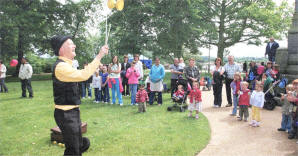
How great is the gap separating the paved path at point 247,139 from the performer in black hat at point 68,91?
2.91 m

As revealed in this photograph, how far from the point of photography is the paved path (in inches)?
197

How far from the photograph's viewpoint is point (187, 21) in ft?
70.4

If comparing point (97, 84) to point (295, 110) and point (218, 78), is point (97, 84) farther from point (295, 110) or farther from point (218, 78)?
point (295, 110)

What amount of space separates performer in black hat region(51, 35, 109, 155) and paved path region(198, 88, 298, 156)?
9.54 ft

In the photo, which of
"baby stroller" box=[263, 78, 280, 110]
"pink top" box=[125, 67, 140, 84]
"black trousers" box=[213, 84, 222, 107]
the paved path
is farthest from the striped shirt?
"pink top" box=[125, 67, 140, 84]

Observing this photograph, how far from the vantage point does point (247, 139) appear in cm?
575

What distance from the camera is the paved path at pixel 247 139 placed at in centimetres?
500

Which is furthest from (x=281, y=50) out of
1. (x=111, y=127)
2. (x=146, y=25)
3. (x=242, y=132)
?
(x=146, y=25)

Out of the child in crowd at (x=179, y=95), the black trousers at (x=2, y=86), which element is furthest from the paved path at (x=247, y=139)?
the black trousers at (x=2, y=86)

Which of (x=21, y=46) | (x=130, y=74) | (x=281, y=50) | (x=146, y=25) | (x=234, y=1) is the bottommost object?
(x=130, y=74)

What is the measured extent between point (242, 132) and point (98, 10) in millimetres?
27156

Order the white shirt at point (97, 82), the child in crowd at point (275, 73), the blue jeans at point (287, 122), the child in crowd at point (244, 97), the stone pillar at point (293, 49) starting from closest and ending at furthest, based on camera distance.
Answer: the blue jeans at point (287, 122)
the child in crowd at point (244, 97)
the child in crowd at point (275, 73)
the stone pillar at point (293, 49)
the white shirt at point (97, 82)

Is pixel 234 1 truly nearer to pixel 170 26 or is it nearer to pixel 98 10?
pixel 170 26

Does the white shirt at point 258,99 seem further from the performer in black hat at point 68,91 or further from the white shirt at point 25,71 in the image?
the white shirt at point 25,71
